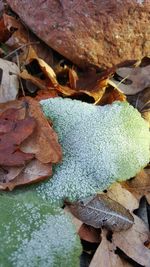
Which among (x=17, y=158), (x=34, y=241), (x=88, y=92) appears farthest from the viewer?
(x=88, y=92)

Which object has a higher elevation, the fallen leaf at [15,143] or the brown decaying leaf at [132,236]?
the fallen leaf at [15,143]

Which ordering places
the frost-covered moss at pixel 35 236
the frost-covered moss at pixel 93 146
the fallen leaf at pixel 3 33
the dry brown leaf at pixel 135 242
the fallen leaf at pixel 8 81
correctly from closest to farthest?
the frost-covered moss at pixel 35 236 < the dry brown leaf at pixel 135 242 < the frost-covered moss at pixel 93 146 < the fallen leaf at pixel 8 81 < the fallen leaf at pixel 3 33

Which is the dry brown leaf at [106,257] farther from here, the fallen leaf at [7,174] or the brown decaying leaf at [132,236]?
the fallen leaf at [7,174]

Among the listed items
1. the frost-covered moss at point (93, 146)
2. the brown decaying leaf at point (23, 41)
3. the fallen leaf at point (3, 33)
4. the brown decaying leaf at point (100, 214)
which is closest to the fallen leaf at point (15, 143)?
the frost-covered moss at point (93, 146)

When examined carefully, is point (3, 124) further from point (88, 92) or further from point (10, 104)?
point (88, 92)

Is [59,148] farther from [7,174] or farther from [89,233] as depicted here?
[89,233]

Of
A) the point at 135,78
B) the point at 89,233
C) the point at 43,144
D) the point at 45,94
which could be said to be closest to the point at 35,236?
the point at 89,233

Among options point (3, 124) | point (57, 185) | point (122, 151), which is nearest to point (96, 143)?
point (122, 151)

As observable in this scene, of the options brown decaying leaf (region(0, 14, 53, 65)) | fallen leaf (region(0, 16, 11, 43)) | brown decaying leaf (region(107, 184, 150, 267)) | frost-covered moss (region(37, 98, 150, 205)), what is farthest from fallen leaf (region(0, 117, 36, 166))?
fallen leaf (region(0, 16, 11, 43))

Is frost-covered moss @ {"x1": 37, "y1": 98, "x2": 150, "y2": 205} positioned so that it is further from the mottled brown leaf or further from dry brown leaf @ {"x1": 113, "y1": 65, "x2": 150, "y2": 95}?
dry brown leaf @ {"x1": 113, "y1": 65, "x2": 150, "y2": 95}
